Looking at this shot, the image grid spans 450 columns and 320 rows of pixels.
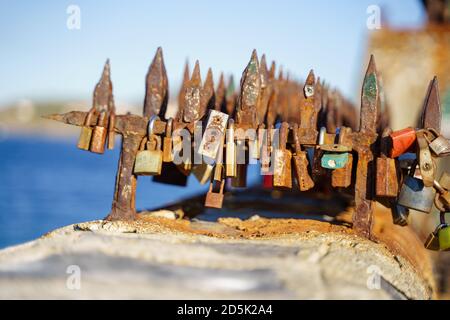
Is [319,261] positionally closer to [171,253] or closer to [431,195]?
[171,253]

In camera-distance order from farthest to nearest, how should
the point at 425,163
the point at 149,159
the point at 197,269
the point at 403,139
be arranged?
the point at 149,159, the point at 403,139, the point at 425,163, the point at 197,269

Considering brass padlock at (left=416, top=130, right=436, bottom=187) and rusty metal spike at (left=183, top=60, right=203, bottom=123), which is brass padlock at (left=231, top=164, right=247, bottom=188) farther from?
brass padlock at (left=416, top=130, right=436, bottom=187)

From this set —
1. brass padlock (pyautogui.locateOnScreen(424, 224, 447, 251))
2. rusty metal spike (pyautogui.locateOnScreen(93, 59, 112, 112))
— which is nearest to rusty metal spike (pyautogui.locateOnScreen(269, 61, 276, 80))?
rusty metal spike (pyautogui.locateOnScreen(93, 59, 112, 112))

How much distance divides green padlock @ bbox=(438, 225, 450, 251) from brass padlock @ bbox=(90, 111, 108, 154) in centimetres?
235

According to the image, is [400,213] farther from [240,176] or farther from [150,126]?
[150,126]

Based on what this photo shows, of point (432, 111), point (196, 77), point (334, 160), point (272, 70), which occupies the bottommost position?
point (334, 160)

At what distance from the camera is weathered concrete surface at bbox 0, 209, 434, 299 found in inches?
89.8

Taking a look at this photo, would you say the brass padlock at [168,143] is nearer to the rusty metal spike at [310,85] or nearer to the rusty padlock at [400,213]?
the rusty metal spike at [310,85]

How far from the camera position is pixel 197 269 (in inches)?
98.6

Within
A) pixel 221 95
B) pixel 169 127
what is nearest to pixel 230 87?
pixel 221 95

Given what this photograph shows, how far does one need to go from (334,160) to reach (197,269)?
151 centimetres

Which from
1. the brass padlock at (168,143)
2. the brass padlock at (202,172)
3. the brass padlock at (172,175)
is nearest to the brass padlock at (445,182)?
the brass padlock at (168,143)

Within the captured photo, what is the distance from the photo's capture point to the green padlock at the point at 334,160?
12.0ft

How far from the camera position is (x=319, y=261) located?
8.94 ft
